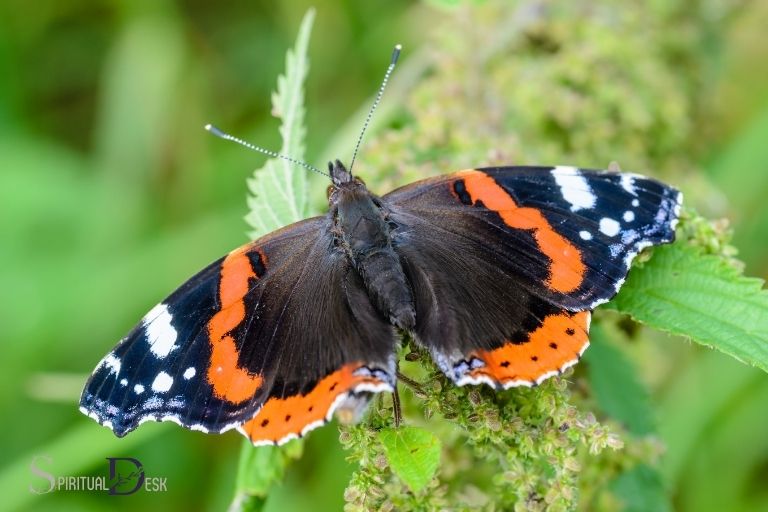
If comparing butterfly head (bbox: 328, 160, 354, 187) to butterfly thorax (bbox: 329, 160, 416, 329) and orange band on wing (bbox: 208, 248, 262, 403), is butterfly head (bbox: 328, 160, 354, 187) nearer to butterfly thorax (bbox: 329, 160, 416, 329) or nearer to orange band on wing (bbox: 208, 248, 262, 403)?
butterfly thorax (bbox: 329, 160, 416, 329)

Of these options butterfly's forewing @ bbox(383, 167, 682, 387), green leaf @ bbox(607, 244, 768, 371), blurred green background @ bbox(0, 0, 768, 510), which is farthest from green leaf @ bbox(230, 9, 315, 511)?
green leaf @ bbox(607, 244, 768, 371)

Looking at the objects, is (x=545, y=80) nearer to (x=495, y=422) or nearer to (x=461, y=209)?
(x=461, y=209)

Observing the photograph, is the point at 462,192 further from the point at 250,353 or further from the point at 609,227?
the point at 250,353

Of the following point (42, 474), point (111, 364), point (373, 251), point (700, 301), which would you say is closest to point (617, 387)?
point (700, 301)

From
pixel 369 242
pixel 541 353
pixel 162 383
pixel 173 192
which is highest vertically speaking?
pixel 173 192

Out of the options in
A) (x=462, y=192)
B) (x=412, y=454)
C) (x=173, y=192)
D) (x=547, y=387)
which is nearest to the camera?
(x=412, y=454)

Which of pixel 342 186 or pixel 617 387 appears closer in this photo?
pixel 342 186

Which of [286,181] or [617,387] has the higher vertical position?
[286,181]
